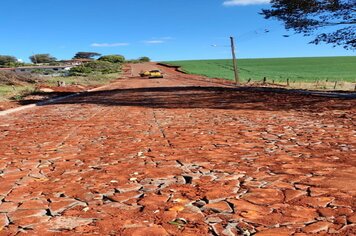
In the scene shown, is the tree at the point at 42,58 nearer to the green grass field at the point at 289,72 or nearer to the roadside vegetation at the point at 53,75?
the roadside vegetation at the point at 53,75

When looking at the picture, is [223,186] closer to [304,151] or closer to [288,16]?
[304,151]

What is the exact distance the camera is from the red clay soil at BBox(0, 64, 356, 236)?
134 inches

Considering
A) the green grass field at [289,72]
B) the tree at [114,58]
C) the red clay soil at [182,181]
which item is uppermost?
the tree at [114,58]

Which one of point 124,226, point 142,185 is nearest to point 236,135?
point 142,185

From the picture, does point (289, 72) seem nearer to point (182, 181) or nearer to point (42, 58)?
point (182, 181)

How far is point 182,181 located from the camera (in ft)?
15.3

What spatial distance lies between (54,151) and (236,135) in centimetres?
345

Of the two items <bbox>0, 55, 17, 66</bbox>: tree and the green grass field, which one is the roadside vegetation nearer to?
<bbox>0, 55, 17, 66</bbox>: tree

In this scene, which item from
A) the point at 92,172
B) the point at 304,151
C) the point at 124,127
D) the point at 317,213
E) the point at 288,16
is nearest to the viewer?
the point at 317,213

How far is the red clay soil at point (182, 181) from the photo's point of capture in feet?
11.2

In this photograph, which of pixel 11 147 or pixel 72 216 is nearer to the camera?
pixel 72 216

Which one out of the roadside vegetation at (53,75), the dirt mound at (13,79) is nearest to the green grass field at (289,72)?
the roadside vegetation at (53,75)

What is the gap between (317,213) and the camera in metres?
3.53

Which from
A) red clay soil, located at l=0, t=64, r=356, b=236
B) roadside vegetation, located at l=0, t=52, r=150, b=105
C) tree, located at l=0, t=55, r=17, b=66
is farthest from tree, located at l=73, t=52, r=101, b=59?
red clay soil, located at l=0, t=64, r=356, b=236
